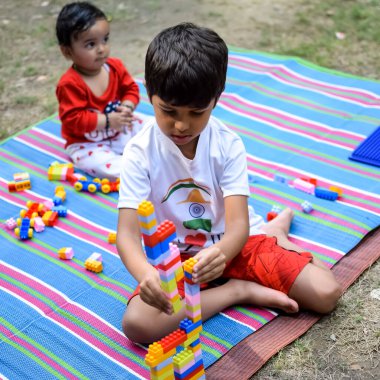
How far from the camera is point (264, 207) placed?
9.30 feet

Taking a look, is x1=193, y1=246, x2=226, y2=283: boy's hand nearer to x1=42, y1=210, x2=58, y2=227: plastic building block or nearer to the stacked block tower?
the stacked block tower

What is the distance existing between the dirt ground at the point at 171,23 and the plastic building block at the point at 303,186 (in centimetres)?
144

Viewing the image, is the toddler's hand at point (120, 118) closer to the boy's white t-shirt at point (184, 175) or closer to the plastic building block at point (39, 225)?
the plastic building block at point (39, 225)

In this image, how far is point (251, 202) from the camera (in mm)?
2879

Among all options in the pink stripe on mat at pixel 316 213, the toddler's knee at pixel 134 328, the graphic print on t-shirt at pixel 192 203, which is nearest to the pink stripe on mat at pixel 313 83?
the pink stripe on mat at pixel 316 213

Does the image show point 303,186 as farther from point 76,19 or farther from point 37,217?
point 76,19

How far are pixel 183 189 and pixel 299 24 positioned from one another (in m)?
3.14

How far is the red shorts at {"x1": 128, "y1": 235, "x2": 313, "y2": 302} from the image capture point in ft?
7.29

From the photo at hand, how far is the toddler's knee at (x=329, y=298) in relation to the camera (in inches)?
84.8

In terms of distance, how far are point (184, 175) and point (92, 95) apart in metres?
1.28

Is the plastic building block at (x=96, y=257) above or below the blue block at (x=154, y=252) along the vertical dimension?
below

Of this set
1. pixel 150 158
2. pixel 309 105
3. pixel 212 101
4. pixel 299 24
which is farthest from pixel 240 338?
pixel 299 24

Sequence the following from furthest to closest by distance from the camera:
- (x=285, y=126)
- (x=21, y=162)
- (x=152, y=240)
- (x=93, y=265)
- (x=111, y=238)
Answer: (x=285, y=126) → (x=21, y=162) → (x=111, y=238) → (x=93, y=265) → (x=152, y=240)

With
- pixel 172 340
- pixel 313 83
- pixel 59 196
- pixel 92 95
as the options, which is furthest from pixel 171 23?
pixel 172 340
